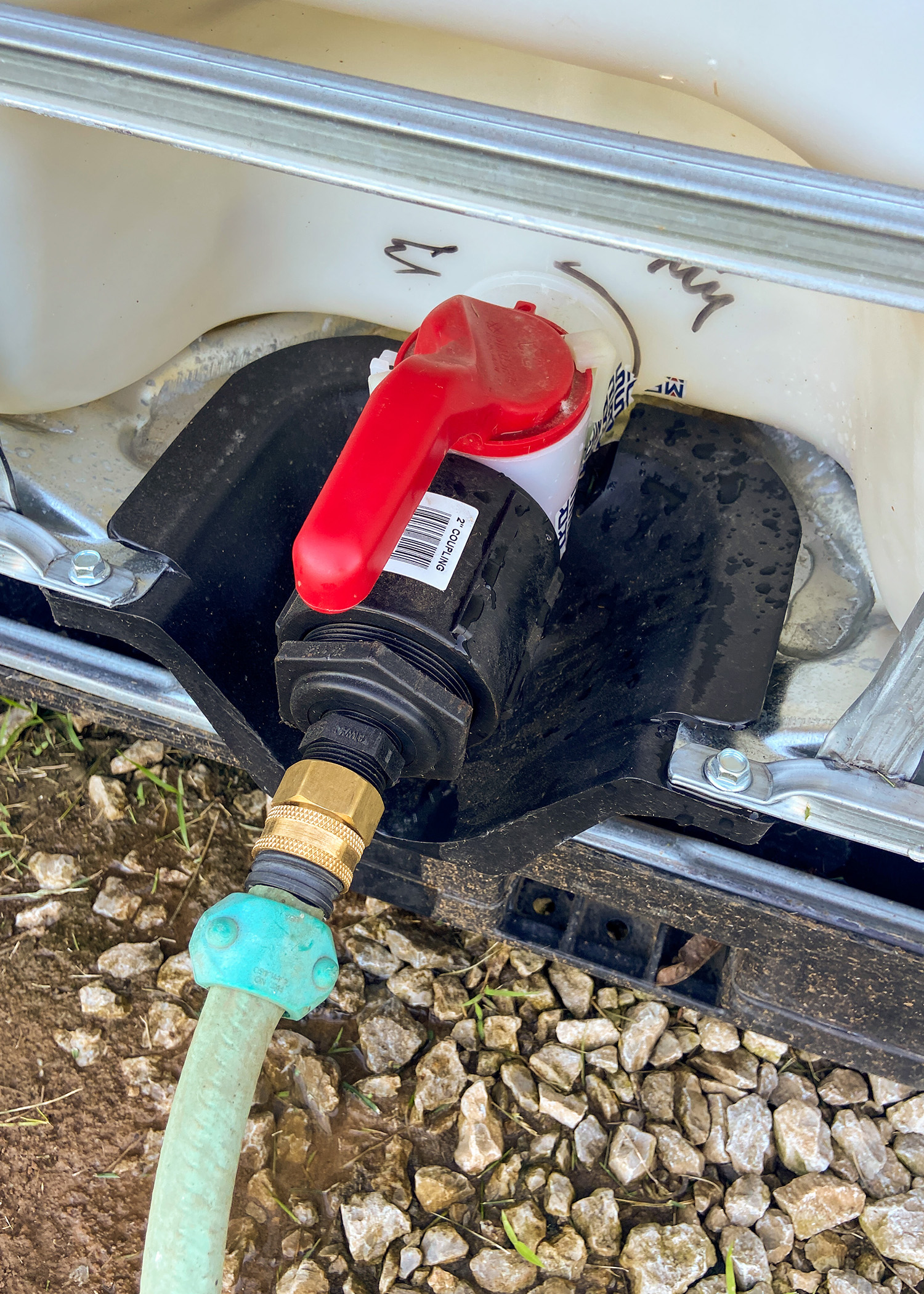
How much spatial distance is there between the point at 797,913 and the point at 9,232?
85 centimetres

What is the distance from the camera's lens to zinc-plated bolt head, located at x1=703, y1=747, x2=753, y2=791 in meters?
0.71

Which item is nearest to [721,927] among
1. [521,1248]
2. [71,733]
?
[521,1248]

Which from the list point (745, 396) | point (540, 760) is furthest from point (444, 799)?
point (745, 396)

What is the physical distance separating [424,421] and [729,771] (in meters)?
0.33

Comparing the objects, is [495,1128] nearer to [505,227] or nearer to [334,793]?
[334,793]

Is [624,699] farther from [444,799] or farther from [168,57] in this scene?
[168,57]

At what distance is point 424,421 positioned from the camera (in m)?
0.66

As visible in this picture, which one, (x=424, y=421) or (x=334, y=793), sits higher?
(x=424, y=421)

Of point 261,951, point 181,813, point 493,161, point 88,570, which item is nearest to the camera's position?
point 493,161

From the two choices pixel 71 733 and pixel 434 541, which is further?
pixel 71 733

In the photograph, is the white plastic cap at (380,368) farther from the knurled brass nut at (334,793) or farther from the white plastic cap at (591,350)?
the knurled brass nut at (334,793)

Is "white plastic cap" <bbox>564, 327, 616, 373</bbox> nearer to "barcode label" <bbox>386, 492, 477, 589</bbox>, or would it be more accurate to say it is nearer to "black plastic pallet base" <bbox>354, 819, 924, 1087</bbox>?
"barcode label" <bbox>386, 492, 477, 589</bbox>

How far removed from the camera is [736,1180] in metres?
0.90

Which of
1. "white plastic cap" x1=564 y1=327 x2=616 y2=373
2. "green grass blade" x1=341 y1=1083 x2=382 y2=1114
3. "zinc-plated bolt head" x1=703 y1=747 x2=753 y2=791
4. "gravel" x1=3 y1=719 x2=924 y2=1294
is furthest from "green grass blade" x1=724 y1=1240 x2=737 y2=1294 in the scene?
"white plastic cap" x1=564 y1=327 x2=616 y2=373
